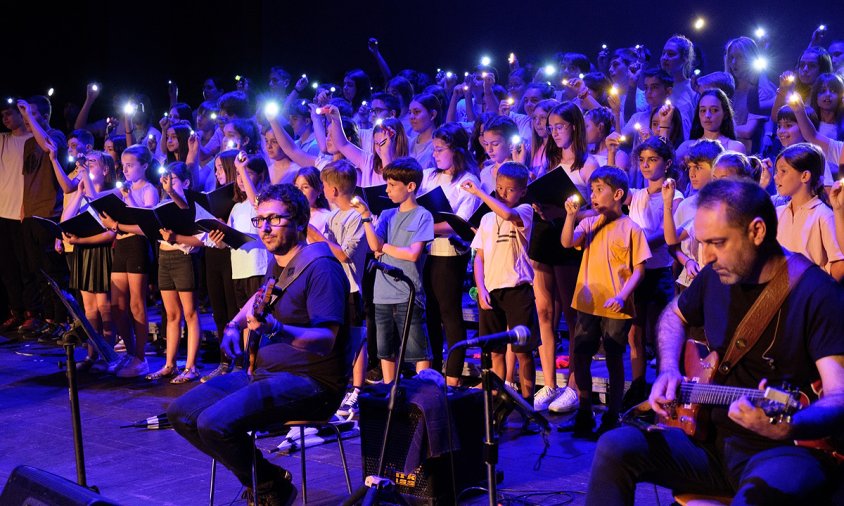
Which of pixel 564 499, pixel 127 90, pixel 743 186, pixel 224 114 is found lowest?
pixel 564 499

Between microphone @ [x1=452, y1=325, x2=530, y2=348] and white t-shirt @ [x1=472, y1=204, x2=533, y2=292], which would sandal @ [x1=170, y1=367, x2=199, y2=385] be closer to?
white t-shirt @ [x1=472, y1=204, x2=533, y2=292]

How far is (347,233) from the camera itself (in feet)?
21.3

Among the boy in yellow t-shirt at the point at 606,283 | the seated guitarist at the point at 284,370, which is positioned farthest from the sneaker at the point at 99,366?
the boy in yellow t-shirt at the point at 606,283

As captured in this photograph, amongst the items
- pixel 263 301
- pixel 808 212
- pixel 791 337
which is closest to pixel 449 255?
pixel 808 212

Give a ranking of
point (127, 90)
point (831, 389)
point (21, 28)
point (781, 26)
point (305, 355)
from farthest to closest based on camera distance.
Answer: point (127, 90) < point (21, 28) < point (781, 26) < point (305, 355) < point (831, 389)

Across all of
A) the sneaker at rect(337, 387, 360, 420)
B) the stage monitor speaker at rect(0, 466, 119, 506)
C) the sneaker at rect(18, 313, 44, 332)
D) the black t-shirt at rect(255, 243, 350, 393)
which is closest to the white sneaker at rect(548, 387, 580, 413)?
the sneaker at rect(337, 387, 360, 420)

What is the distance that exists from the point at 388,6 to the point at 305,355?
29.9ft

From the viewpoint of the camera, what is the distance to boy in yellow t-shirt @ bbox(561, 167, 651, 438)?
561 cm

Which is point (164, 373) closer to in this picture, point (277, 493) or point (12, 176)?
point (12, 176)

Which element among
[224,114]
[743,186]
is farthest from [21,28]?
[743,186]

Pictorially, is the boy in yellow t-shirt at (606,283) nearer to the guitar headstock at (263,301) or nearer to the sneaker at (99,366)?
the guitar headstock at (263,301)

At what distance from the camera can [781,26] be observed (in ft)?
29.7

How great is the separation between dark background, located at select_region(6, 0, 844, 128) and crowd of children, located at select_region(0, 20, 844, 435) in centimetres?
118

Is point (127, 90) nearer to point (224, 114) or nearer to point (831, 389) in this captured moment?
point (224, 114)
